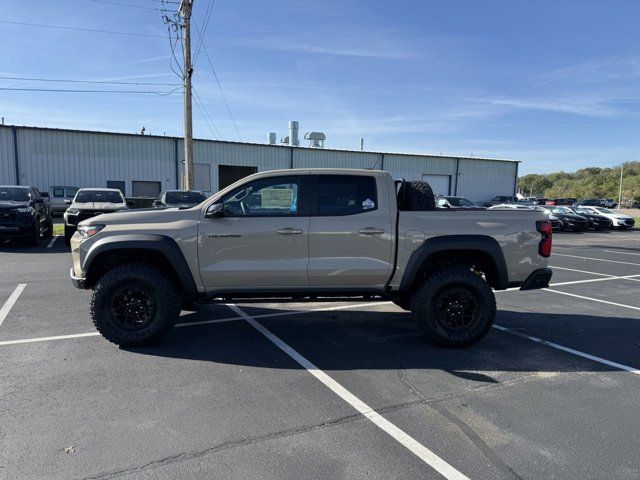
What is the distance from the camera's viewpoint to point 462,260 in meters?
5.28

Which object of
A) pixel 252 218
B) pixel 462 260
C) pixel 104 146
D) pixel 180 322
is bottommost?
pixel 180 322

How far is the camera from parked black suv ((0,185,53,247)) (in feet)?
40.9

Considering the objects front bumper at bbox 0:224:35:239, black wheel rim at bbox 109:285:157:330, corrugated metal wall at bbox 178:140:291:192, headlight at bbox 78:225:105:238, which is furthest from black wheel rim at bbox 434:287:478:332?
corrugated metal wall at bbox 178:140:291:192

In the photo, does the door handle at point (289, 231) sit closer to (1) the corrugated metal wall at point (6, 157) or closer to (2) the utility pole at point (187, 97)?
(2) the utility pole at point (187, 97)

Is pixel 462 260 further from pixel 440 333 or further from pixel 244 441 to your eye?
pixel 244 441

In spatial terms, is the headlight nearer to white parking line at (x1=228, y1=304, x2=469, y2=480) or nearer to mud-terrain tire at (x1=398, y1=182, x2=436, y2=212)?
white parking line at (x1=228, y1=304, x2=469, y2=480)

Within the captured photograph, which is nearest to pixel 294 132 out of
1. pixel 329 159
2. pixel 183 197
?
pixel 329 159

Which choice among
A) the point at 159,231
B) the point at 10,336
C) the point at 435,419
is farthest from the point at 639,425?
the point at 10,336

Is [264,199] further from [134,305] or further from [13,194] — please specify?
[13,194]

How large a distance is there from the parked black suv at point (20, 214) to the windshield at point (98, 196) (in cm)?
121

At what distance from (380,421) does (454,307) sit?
204 centimetres

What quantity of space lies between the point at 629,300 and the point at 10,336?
9282 millimetres

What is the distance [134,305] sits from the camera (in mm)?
4867

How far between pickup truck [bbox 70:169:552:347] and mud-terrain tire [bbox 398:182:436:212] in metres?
0.02
